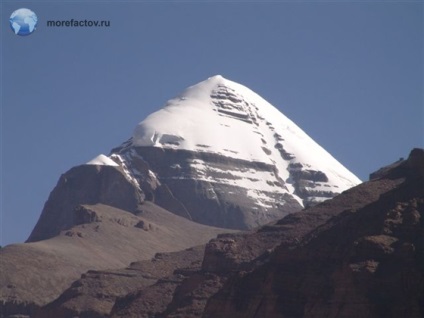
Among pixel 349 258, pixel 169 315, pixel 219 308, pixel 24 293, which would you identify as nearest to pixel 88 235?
pixel 24 293

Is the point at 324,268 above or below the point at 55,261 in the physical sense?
above

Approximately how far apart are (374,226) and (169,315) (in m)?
25.1

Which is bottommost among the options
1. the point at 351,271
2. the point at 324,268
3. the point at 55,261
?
the point at 55,261

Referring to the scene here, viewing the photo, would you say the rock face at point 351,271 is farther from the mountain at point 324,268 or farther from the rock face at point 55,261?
the rock face at point 55,261

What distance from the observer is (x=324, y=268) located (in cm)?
9400

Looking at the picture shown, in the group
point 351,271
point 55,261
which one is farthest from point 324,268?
point 55,261

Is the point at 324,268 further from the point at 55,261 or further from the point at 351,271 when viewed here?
the point at 55,261

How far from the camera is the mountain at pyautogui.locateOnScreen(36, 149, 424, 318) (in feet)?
278

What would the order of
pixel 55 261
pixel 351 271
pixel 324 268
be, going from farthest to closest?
pixel 55 261 < pixel 324 268 < pixel 351 271

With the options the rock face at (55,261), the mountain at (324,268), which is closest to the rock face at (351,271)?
the mountain at (324,268)

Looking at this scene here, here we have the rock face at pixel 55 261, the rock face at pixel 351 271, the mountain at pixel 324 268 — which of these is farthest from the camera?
the rock face at pixel 55 261

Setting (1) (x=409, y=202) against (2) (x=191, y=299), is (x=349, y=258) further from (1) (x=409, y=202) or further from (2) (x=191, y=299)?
(2) (x=191, y=299)

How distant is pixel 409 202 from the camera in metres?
94.2

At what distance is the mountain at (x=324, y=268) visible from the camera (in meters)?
84.7
